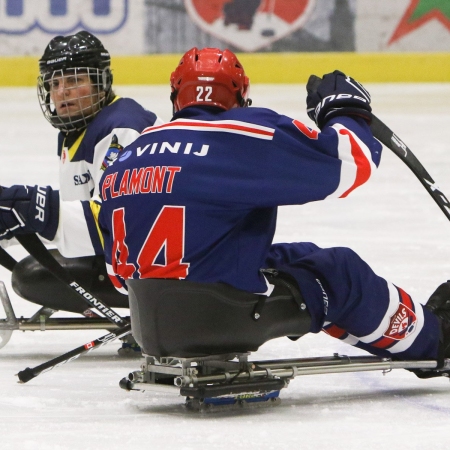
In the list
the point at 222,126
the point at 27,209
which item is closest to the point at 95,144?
the point at 27,209

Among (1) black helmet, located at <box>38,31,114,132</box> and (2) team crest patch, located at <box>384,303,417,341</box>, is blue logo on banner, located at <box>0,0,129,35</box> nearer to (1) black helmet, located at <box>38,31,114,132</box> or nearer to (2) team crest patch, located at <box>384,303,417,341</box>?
(1) black helmet, located at <box>38,31,114,132</box>

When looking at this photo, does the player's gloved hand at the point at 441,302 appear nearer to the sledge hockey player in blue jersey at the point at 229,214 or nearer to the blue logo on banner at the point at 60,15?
the sledge hockey player in blue jersey at the point at 229,214

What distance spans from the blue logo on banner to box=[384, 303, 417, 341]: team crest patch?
24.0 feet

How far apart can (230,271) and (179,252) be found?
119 millimetres

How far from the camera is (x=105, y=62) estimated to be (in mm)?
3188

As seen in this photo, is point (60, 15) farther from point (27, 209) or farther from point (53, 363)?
point (53, 363)

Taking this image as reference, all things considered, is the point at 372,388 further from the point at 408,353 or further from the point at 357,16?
the point at 357,16

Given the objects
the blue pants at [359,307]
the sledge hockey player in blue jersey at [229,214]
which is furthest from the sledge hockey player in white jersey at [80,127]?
the blue pants at [359,307]

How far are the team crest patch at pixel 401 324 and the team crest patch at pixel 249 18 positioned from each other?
7.21 meters

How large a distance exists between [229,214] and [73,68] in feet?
3.44

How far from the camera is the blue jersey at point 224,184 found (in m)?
2.24

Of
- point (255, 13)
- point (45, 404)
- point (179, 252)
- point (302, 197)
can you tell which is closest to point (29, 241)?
point (45, 404)

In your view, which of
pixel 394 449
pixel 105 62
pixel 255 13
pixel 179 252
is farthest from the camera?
pixel 255 13

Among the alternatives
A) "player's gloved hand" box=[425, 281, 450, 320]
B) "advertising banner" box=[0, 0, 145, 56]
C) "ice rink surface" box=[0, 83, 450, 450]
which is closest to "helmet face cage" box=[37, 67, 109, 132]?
"ice rink surface" box=[0, 83, 450, 450]
